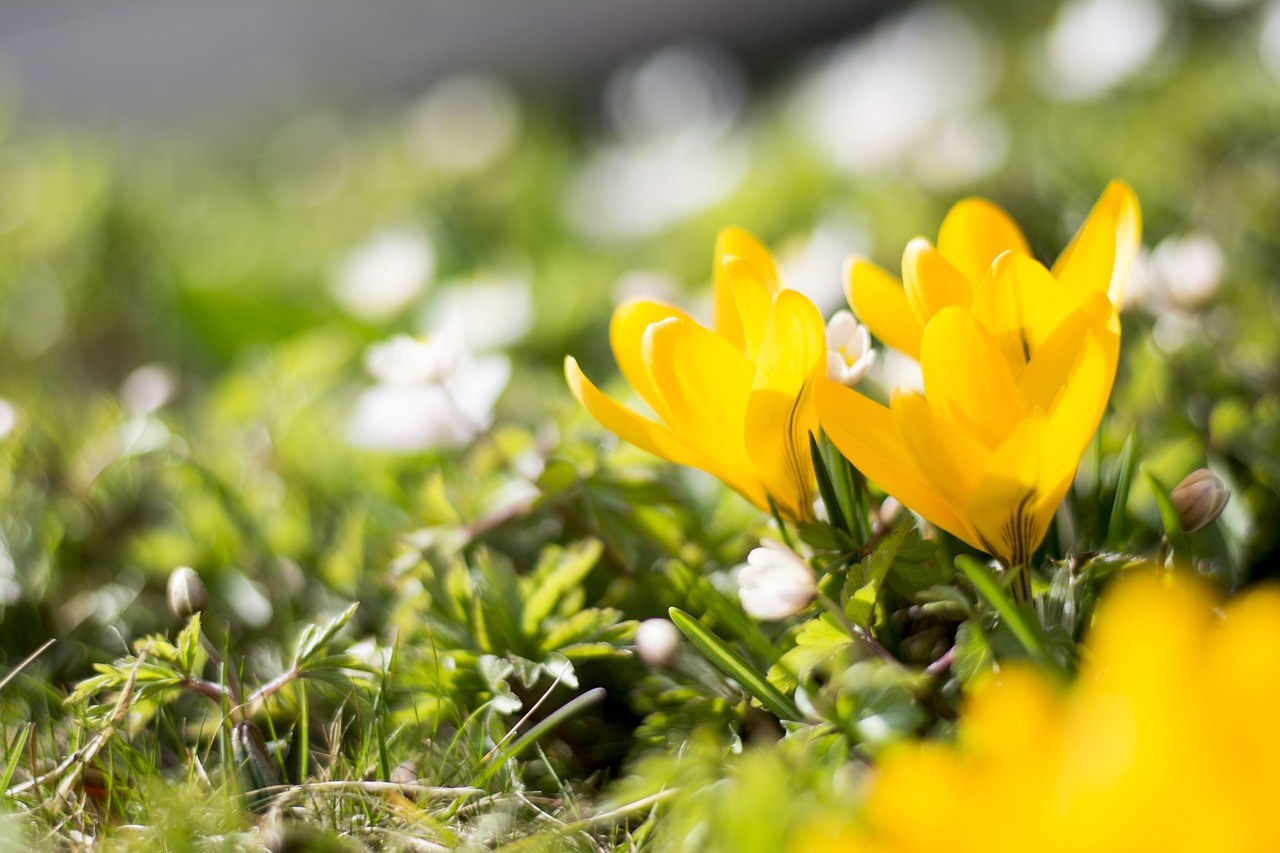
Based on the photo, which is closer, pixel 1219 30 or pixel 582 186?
pixel 1219 30

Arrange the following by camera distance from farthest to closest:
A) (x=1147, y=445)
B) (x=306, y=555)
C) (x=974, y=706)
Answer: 1. (x=306, y=555)
2. (x=1147, y=445)
3. (x=974, y=706)

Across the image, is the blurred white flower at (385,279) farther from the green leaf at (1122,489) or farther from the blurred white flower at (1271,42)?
the blurred white flower at (1271,42)

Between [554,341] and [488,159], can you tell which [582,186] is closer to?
[488,159]

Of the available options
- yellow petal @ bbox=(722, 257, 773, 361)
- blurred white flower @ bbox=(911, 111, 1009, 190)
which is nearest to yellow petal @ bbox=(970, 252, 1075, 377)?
yellow petal @ bbox=(722, 257, 773, 361)

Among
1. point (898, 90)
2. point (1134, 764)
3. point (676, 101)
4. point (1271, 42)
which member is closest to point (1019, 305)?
point (1134, 764)

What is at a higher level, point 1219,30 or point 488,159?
point 1219,30

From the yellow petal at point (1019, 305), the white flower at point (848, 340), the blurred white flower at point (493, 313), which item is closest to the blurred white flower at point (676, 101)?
the blurred white flower at point (493, 313)

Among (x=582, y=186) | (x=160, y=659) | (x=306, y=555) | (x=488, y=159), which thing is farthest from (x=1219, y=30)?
(x=160, y=659)
